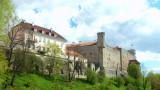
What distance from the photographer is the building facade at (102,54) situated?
11231 cm

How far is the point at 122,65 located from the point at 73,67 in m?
32.5

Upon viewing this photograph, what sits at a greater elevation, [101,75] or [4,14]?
[4,14]

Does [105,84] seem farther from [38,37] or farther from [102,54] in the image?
[38,37]

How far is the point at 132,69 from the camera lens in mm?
114375

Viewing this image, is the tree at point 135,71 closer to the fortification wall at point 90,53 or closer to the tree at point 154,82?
the tree at point 154,82

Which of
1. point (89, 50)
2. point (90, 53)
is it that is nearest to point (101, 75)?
point (90, 53)

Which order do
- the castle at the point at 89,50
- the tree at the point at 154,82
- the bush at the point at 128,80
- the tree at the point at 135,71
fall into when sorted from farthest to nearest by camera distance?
the tree at the point at 154,82 → the tree at the point at 135,71 → the bush at the point at 128,80 → the castle at the point at 89,50

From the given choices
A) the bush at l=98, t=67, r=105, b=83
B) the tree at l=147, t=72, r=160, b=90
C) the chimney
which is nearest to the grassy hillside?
the bush at l=98, t=67, r=105, b=83

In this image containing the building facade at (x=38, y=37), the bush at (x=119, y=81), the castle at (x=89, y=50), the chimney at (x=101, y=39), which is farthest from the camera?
the chimney at (x=101, y=39)

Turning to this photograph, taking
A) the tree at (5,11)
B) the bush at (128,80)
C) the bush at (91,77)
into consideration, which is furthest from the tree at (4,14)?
the bush at (128,80)

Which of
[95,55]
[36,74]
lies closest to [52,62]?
[36,74]

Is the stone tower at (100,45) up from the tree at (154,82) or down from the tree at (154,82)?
up

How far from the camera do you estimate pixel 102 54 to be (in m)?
113

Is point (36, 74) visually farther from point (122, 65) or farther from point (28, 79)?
point (122, 65)
